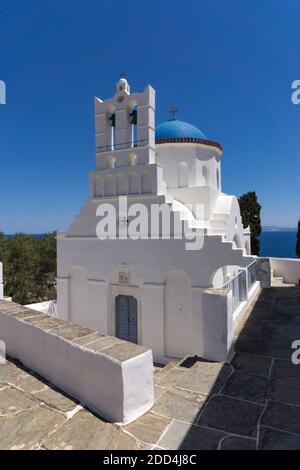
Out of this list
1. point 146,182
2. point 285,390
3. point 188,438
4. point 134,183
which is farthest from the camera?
point 134,183

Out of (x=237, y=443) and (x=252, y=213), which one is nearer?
(x=237, y=443)

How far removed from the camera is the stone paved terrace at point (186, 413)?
105 inches

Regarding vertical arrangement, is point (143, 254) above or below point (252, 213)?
below

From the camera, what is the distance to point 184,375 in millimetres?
4109

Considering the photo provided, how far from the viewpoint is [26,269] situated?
76.1ft

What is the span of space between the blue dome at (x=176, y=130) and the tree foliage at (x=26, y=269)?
1539cm

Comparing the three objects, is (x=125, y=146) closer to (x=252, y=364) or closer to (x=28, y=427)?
(x=252, y=364)

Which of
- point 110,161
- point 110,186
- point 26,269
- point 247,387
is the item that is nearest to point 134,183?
point 110,186


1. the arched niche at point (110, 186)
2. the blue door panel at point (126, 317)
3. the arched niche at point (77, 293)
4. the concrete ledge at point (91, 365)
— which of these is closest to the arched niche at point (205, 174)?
the arched niche at point (110, 186)

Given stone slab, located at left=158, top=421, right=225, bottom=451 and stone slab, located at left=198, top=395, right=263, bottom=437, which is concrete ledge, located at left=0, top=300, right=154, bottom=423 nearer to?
stone slab, located at left=158, top=421, right=225, bottom=451

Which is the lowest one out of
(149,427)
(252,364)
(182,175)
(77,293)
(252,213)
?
(77,293)

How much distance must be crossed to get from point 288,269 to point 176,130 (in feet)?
24.9

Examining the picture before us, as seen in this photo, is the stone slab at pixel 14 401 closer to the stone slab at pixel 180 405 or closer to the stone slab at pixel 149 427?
A: the stone slab at pixel 149 427
